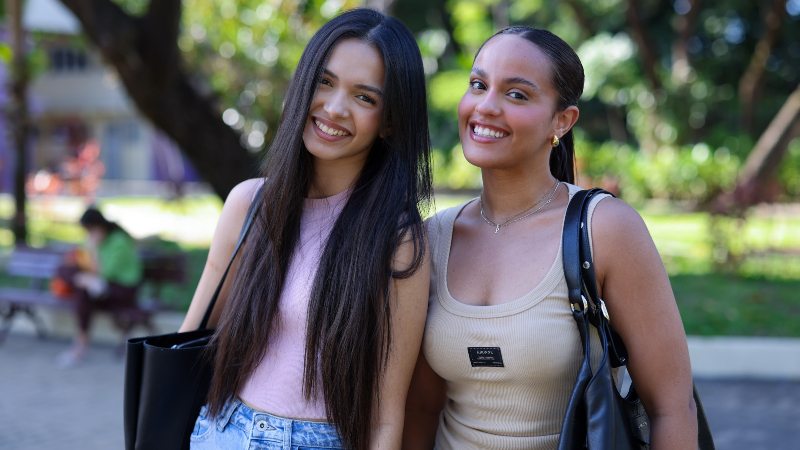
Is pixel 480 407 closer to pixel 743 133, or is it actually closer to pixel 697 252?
pixel 697 252

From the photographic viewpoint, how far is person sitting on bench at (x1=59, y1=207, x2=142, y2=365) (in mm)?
7008

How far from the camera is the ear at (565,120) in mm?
2125

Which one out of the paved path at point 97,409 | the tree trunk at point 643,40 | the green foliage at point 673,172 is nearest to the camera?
the paved path at point 97,409

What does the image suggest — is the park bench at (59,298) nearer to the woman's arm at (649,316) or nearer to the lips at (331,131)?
the lips at (331,131)

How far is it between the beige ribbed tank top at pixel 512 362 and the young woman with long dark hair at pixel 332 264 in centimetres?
11

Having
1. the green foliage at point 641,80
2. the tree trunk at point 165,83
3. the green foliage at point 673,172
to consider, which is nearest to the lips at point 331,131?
the tree trunk at point 165,83

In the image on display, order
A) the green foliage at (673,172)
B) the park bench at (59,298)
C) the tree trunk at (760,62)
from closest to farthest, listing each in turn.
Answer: the park bench at (59,298) < the tree trunk at (760,62) < the green foliage at (673,172)

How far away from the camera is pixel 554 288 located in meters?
1.92

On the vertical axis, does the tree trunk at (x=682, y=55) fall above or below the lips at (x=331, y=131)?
above

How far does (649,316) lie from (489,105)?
755mm

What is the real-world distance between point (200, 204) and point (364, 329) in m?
20.0

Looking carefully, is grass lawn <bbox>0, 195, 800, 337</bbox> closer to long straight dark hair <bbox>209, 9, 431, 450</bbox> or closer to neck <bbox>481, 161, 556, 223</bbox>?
neck <bbox>481, 161, 556, 223</bbox>

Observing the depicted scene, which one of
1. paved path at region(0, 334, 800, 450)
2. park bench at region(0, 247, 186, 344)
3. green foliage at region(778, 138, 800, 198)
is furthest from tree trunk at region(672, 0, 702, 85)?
park bench at region(0, 247, 186, 344)

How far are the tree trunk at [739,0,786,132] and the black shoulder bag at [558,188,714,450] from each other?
13.9m
